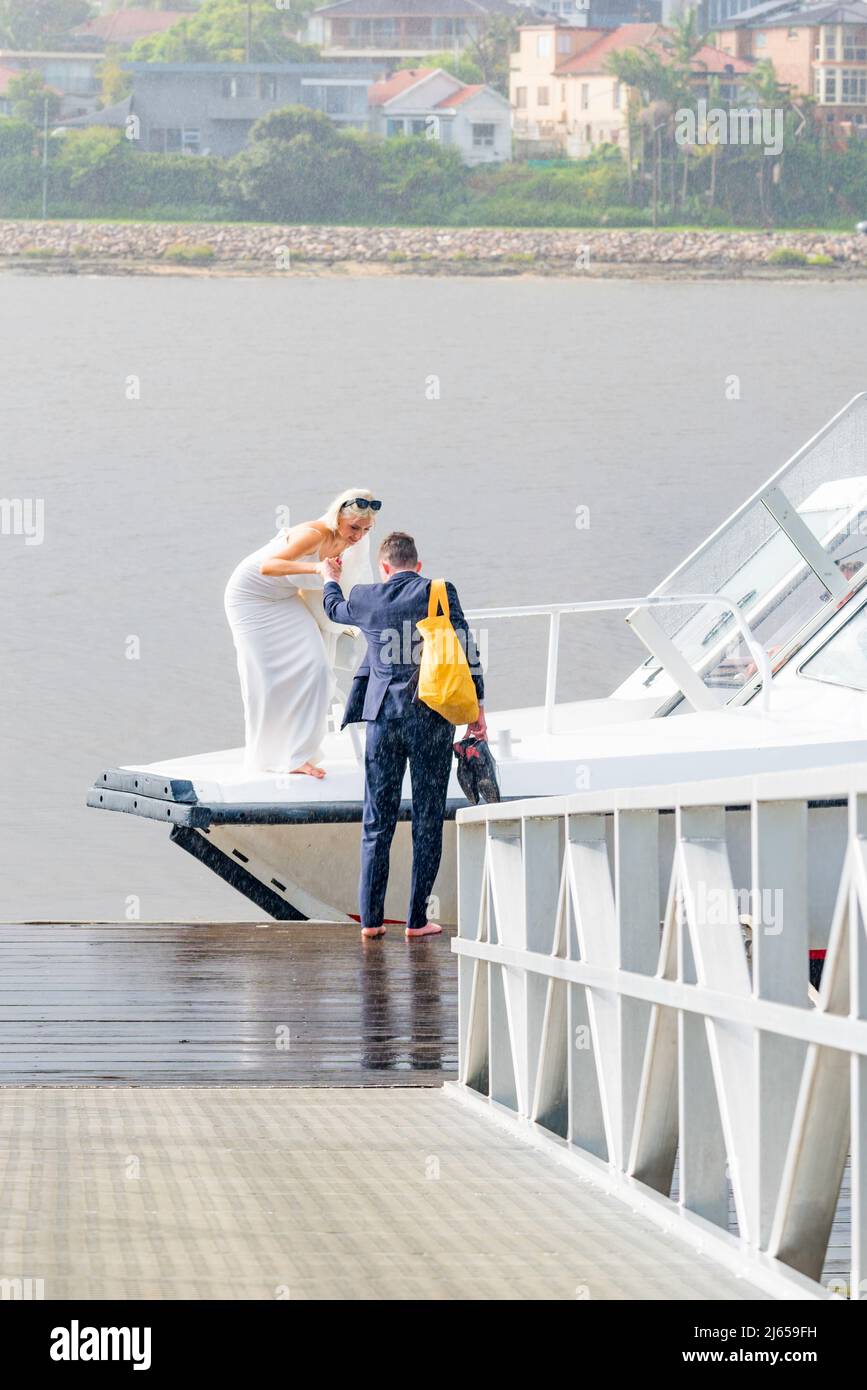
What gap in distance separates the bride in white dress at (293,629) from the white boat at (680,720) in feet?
0.62

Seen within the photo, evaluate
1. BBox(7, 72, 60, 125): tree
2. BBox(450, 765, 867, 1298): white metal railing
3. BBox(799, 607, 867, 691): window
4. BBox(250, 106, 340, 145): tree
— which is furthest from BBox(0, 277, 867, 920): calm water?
BBox(450, 765, 867, 1298): white metal railing

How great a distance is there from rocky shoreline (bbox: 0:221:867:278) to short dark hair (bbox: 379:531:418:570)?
8288cm

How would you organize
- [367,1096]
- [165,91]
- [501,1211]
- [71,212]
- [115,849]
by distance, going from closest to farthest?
1. [501,1211]
2. [367,1096]
3. [115,849]
4. [71,212]
5. [165,91]

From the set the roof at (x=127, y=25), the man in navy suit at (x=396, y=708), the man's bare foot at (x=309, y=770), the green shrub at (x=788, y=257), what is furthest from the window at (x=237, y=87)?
the man in navy suit at (x=396, y=708)

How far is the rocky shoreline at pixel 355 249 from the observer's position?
8944 centimetres

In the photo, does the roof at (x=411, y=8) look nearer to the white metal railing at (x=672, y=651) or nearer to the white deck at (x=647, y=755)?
the white metal railing at (x=672, y=651)

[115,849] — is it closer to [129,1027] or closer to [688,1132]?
[129,1027]

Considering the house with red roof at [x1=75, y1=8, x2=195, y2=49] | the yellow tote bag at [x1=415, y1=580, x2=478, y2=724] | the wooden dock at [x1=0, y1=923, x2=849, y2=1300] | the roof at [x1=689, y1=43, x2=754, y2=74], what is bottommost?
the wooden dock at [x1=0, y1=923, x2=849, y2=1300]

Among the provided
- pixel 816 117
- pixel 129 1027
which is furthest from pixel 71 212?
pixel 129 1027

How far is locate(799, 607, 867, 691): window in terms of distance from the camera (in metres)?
10.2

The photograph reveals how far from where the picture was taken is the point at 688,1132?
368 centimetres

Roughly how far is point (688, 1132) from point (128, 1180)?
1224mm

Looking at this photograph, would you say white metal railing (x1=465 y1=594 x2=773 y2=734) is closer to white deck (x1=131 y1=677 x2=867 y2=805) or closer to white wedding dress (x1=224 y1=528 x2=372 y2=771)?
white deck (x1=131 y1=677 x2=867 y2=805)

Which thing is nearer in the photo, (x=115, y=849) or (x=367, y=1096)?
(x=367, y=1096)
